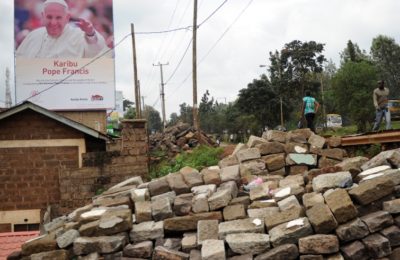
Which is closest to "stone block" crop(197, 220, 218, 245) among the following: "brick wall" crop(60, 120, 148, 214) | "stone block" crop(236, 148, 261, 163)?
"stone block" crop(236, 148, 261, 163)

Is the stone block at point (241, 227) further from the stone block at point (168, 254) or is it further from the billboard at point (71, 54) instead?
the billboard at point (71, 54)

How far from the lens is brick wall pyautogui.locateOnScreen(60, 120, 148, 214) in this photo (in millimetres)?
12758

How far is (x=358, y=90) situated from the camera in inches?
1085

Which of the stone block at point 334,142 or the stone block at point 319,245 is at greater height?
the stone block at point 334,142

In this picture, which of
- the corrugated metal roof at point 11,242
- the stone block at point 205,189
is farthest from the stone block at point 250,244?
the corrugated metal roof at point 11,242

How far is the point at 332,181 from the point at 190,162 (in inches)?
253

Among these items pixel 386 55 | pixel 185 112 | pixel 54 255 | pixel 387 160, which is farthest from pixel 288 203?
pixel 185 112

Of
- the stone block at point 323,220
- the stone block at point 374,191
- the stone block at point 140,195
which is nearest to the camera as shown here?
the stone block at point 323,220

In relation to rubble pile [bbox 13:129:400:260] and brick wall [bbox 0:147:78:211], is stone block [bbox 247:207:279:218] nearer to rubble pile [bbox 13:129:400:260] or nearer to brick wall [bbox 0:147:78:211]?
rubble pile [bbox 13:129:400:260]

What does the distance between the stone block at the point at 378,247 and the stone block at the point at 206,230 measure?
2156 millimetres

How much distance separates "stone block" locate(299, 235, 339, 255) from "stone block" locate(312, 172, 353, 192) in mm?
1138

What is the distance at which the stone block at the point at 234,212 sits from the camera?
6.99 metres

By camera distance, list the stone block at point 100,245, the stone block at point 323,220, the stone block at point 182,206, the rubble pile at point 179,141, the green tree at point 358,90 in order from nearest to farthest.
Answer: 1. the stone block at point 323,220
2. the stone block at point 100,245
3. the stone block at point 182,206
4. the rubble pile at point 179,141
5. the green tree at point 358,90

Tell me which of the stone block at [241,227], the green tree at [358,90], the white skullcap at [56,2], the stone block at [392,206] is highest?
the white skullcap at [56,2]
